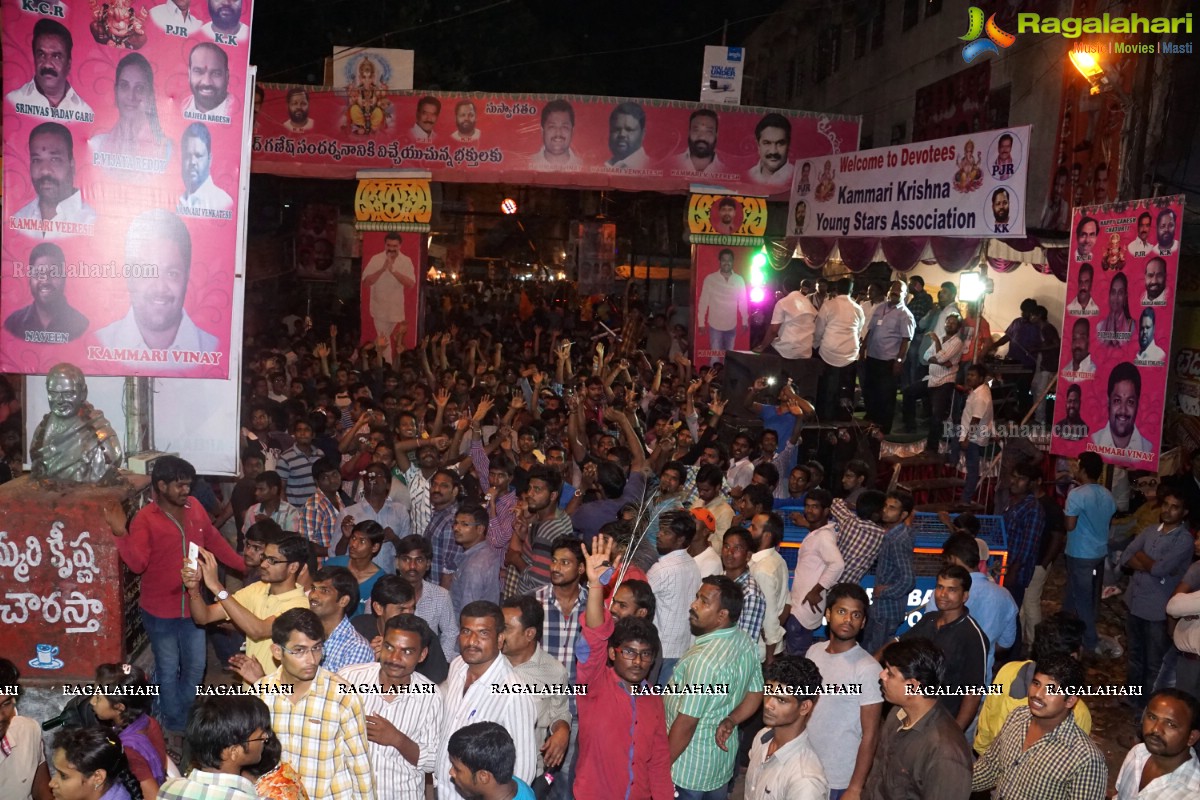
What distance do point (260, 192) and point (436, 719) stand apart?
1898cm

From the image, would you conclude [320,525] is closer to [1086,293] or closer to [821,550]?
[821,550]

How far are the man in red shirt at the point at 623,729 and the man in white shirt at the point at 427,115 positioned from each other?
13.9 meters

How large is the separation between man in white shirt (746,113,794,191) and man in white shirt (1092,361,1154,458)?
907 centimetres

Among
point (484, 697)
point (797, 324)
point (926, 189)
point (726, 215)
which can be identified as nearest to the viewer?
point (484, 697)

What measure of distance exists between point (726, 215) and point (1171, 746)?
1361 cm

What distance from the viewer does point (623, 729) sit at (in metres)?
4.41

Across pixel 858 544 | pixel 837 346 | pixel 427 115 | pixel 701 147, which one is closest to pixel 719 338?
pixel 701 147

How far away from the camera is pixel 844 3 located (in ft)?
83.0

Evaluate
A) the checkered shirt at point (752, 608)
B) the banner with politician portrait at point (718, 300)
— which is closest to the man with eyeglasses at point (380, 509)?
the checkered shirt at point (752, 608)

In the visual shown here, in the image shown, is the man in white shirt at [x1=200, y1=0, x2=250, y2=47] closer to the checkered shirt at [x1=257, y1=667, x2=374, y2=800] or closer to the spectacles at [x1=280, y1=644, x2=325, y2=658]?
the spectacles at [x1=280, y1=644, x2=325, y2=658]

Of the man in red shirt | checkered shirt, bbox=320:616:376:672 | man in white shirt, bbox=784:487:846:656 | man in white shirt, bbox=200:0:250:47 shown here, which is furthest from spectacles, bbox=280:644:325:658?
man in white shirt, bbox=200:0:250:47

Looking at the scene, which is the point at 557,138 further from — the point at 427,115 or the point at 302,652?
the point at 302,652

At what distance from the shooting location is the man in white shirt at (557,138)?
56.0 feet

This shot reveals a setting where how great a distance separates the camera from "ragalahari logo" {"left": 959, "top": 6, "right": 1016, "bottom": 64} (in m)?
14.9
